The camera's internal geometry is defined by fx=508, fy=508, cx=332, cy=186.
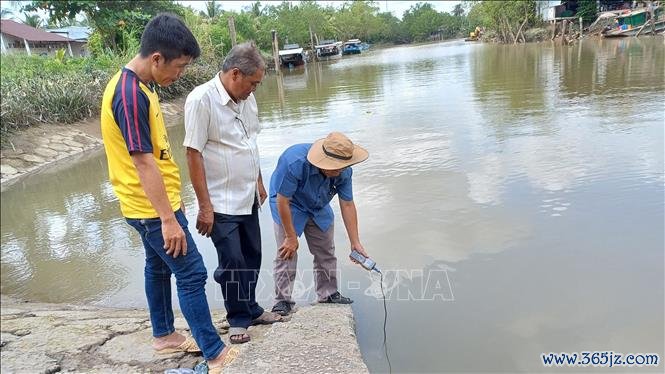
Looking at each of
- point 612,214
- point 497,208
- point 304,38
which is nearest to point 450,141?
point 497,208

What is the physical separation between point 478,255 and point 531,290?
0.57 meters

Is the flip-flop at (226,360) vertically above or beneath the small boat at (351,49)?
beneath

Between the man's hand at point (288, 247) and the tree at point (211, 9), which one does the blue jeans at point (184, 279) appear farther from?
the tree at point (211, 9)

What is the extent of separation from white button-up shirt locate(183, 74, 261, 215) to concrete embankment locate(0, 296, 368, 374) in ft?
2.30

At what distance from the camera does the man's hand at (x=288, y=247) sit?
2801 mm

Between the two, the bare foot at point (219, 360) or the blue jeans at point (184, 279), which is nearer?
the blue jeans at point (184, 279)

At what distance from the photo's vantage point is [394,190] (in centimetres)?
538

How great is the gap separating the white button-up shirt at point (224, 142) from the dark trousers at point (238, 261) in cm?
8

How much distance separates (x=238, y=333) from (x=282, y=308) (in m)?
0.46

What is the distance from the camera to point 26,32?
81.3 ft

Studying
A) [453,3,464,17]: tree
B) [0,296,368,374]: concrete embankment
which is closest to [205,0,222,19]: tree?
[0,296,368,374]: concrete embankment

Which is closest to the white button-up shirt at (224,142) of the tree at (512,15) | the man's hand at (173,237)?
the man's hand at (173,237)

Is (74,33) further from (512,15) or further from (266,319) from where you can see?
(266,319)

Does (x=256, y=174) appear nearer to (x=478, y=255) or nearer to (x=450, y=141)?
(x=478, y=255)
